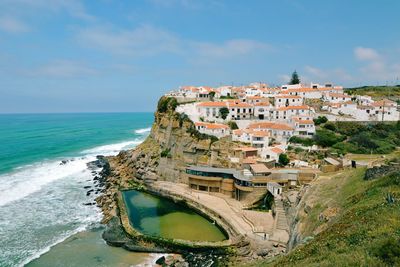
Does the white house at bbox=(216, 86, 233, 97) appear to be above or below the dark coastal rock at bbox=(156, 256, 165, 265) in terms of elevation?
above

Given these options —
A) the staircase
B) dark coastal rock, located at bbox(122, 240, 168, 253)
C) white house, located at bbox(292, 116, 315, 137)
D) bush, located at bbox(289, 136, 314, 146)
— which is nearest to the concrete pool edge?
dark coastal rock, located at bbox(122, 240, 168, 253)

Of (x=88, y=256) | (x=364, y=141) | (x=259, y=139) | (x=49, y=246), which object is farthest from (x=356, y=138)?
(x=49, y=246)

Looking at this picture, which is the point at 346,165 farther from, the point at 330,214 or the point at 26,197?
the point at 26,197

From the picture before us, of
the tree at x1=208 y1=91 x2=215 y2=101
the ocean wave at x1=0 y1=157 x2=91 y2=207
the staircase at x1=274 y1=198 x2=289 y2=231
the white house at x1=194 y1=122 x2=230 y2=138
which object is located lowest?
the ocean wave at x1=0 y1=157 x2=91 y2=207

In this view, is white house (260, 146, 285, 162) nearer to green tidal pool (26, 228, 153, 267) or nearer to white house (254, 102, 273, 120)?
white house (254, 102, 273, 120)

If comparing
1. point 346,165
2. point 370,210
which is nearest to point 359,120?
point 346,165

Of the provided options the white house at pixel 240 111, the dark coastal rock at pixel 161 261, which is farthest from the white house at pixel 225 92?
the dark coastal rock at pixel 161 261
